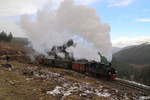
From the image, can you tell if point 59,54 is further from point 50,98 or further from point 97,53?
point 50,98

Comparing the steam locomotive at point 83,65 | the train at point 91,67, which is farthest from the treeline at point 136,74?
the train at point 91,67

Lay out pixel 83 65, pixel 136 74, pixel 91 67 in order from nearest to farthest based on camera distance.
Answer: pixel 91 67 < pixel 83 65 < pixel 136 74

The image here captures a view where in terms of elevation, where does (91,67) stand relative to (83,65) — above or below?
below

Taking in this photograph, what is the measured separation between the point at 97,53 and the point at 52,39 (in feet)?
50.6

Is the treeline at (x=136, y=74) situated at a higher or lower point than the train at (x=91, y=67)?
lower

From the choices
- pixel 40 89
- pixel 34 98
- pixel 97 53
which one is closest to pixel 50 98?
pixel 34 98

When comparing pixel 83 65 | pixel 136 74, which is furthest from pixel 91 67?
pixel 136 74

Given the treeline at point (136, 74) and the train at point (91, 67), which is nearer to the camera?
the train at point (91, 67)

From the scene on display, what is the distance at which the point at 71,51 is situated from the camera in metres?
33.8

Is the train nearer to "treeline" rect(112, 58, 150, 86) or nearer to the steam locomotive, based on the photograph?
the steam locomotive

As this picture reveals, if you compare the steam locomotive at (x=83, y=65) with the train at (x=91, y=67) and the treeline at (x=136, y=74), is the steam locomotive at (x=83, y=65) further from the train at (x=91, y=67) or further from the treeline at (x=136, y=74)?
the treeline at (x=136, y=74)

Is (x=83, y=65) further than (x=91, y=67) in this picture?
Yes

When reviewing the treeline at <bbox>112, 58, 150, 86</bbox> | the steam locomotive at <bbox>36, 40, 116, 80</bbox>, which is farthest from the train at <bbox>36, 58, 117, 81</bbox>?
the treeline at <bbox>112, 58, 150, 86</bbox>

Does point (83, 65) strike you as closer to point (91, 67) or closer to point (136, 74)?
point (91, 67)
